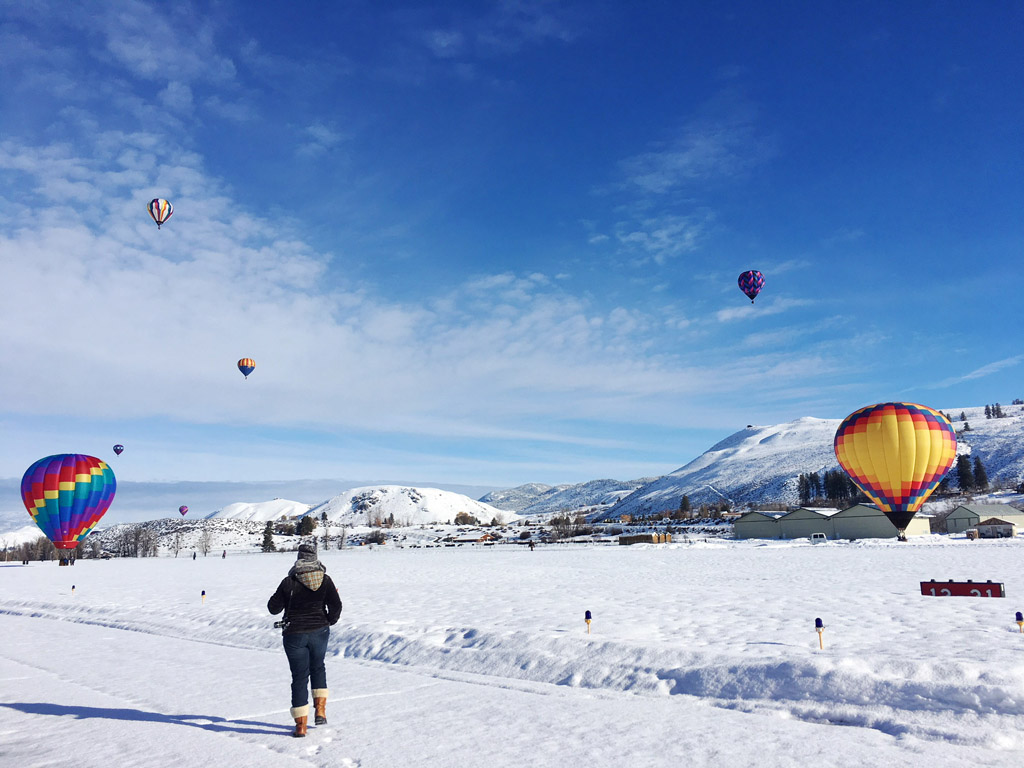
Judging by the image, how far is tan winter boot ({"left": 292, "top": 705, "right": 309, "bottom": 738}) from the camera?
800 cm

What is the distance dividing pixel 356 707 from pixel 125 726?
116 inches

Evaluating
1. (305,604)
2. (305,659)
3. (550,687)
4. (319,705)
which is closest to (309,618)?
(305,604)

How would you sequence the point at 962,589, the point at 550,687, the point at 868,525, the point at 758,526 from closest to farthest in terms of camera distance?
the point at 550,687 → the point at 962,589 → the point at 868,525 → the point at 758,526

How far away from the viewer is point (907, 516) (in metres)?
53.7

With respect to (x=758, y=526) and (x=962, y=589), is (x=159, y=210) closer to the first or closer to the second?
(x=962, y=589)

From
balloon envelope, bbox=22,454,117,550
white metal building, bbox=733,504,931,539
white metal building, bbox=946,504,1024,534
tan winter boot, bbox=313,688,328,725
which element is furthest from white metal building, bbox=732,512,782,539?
tan winter boot, bbox=313,688,328,725

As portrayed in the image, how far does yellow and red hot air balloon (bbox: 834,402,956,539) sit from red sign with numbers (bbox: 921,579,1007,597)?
111 feet

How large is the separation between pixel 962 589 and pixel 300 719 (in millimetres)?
20488

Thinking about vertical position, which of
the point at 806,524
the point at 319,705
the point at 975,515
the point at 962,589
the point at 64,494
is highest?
the point at 64,494

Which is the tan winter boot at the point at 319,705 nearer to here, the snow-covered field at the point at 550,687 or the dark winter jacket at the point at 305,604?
the snow-covered field at the point at 550,687

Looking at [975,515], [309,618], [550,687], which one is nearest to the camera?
[309,618]

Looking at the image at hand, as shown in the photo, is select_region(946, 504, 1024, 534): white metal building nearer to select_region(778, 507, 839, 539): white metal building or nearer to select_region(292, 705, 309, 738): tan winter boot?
select_region(778, 507, 839, 539): white metal building

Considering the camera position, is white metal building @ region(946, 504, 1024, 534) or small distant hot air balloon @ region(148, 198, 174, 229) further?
white metal building @ region(946, 504, 1024, 534)

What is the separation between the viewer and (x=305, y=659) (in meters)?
8.43
